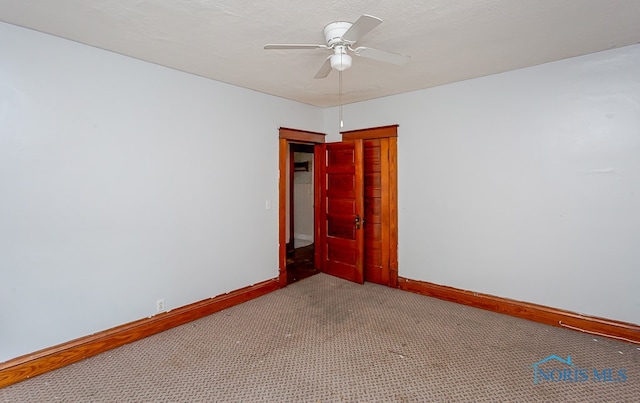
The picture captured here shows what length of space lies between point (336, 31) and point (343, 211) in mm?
2729

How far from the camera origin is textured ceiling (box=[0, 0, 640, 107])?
197cm

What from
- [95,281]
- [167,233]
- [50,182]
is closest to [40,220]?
[50,182]

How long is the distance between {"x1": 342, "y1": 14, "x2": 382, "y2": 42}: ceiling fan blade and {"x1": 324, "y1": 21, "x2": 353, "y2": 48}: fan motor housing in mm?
231

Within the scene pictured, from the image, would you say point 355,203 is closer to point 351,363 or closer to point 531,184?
point 531,184

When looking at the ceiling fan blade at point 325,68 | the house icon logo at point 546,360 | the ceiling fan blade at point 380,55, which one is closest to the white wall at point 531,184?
the house icon logo at point 546,360

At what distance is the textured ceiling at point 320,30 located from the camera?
197cm

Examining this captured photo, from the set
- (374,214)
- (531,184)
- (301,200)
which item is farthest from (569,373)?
(301,200)

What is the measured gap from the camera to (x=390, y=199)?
421cm

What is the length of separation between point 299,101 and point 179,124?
6.02 ft

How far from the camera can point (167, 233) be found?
306 centimetres

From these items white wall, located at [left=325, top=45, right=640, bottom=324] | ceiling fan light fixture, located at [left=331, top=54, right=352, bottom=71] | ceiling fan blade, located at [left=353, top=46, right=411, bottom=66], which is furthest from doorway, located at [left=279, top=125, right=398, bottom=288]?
ceiling fan light fixture, located at [left=331, top=54, right=352, bottom=71]

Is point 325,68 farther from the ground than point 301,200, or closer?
farther from the ground

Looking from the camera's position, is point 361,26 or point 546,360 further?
point 546,360

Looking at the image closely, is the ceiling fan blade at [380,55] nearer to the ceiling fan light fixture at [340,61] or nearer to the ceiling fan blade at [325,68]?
the ceiling fan light fixture at [340,61]
